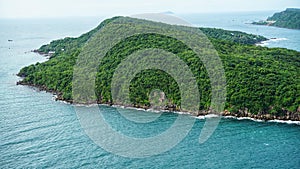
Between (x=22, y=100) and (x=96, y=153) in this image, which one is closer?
(x=96, y=153)

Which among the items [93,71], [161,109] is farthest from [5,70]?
[161,109]

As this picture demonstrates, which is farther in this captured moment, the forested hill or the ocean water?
the forested hill

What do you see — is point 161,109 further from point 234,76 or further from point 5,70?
point 5,70

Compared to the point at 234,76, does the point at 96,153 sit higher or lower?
lower

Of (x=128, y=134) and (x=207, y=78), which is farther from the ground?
(x=207, y=78)

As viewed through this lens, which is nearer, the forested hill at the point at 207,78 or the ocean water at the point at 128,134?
the ocean water at the point at 128,134

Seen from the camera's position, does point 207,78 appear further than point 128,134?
Yes

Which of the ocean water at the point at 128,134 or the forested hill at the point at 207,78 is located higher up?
the forested hill at the point at 207,78

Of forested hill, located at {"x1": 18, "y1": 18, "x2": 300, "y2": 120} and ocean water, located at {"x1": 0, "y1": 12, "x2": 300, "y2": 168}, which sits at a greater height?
forested hill, located at {"x1": 18, "y1": 18, "x2": 300, "y2": 120}
